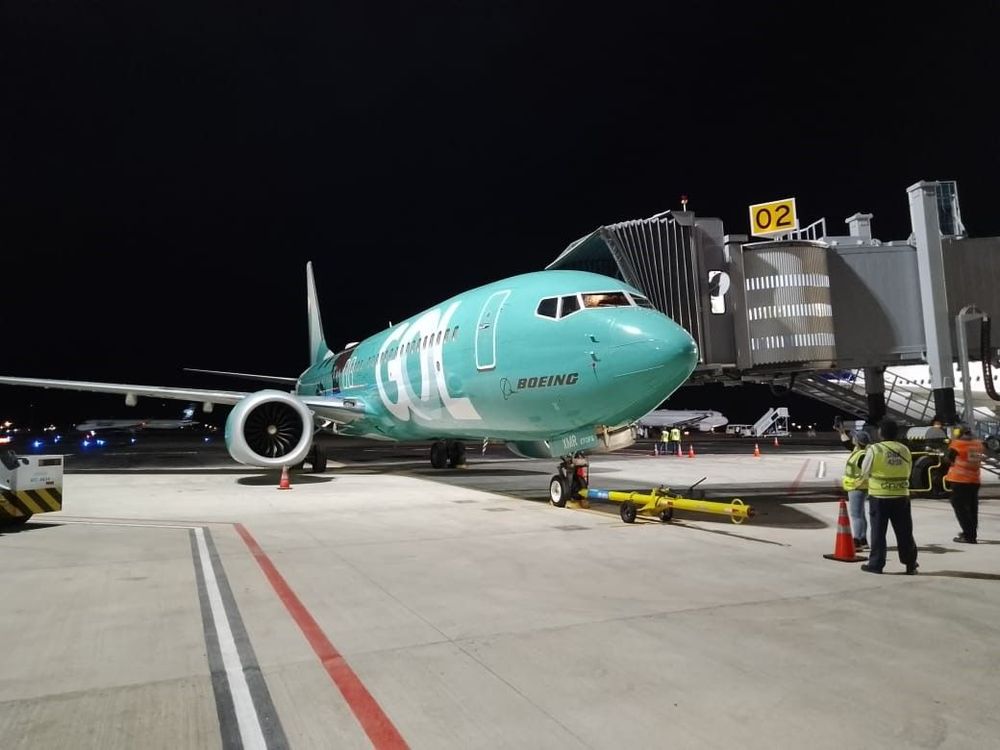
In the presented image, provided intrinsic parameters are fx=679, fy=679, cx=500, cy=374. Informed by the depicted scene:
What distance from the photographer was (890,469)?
629cm

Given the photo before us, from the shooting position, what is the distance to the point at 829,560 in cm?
696

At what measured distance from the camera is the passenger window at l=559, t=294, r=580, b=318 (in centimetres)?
1043

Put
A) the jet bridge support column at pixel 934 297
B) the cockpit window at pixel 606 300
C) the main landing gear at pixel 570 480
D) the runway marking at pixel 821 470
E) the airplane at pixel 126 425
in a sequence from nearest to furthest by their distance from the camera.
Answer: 1. the cockpit window at pixel 606 300
2. the main landing gear at pixel 570 480
3. the jet bridge support column at pixel 934 297
4. the runway marking at pixel 821 470
5. the airplane at pixel 126 425

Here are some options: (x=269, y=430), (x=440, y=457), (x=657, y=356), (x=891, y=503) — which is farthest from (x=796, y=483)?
(x=269, y=430)

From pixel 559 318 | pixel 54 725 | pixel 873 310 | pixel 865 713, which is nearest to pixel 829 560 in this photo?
pixel 865 713

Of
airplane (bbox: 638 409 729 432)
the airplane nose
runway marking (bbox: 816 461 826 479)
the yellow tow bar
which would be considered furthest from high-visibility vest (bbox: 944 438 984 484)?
airplane (bbox: 638 409 729 432)

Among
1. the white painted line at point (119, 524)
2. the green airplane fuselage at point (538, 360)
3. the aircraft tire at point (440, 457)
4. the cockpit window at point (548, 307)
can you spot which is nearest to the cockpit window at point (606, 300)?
the green airplane fuselage at point (538, 360)

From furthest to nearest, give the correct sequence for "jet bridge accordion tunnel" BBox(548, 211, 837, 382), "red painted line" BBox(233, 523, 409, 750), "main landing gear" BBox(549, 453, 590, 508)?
"jet bridge accordion tunnel" BBox(548, 211, 837, 382) → "main landing gear" BBox(549, 453, 590, 508) → "red painted line" BBox(233, 523, 409, 750)

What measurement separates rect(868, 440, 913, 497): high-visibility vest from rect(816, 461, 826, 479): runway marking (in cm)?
1111

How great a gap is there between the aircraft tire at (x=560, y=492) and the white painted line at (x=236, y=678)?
244 inches

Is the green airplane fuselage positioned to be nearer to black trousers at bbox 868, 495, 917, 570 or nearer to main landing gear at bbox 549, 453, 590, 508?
main landing gear at bbox 549, 453, 590, 508

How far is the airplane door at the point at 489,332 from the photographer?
11.7 metres

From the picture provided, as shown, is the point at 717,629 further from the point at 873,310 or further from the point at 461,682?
the point at 873,310

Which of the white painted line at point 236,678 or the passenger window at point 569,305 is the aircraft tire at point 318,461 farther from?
the white painted line at point 236,678
